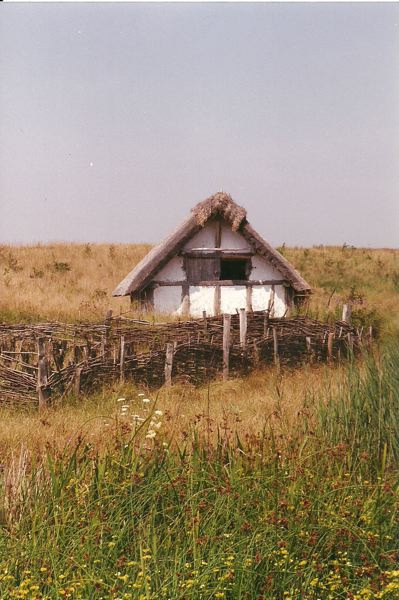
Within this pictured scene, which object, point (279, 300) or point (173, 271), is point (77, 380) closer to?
point (173, 271)

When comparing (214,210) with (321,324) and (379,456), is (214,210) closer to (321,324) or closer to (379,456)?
(321,324)

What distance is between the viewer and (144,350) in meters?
12.1

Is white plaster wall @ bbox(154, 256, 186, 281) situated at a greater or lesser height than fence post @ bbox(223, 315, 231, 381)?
greater

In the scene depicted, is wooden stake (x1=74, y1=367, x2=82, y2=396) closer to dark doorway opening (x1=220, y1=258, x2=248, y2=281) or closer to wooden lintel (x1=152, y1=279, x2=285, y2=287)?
wooden lintel (x1=152, y1=279, x2=285, y2=287)

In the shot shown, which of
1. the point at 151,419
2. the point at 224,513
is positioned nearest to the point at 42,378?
the point at 151,419

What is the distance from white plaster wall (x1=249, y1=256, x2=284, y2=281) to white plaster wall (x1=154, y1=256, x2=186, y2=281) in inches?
71.1

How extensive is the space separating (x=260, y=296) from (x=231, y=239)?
1558 millimetres

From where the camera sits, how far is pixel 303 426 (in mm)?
5711

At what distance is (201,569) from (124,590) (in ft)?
1.61

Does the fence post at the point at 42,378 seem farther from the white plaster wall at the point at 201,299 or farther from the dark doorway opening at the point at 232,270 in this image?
the dark doorway opening at the point at 232,270

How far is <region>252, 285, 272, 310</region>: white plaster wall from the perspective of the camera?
54.0 ft

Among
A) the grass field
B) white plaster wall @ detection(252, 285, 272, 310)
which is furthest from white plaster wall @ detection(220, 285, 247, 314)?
the grass field

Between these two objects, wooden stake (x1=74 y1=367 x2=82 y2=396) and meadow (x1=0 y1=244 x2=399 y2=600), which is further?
wooden stake (x1=74 y1=367 x2=82 y2=396)

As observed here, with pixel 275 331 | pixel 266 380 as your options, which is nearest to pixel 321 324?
pixel 275 331
